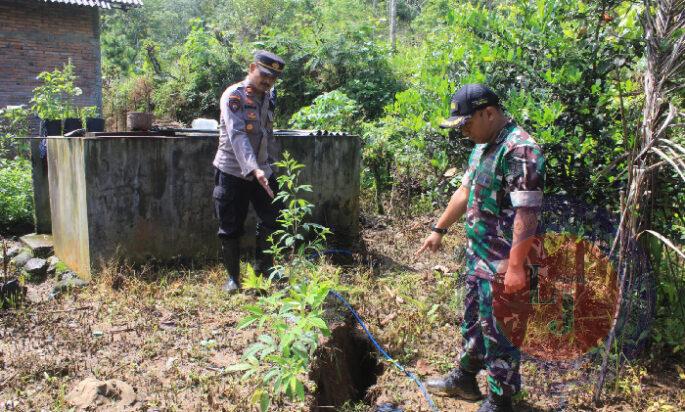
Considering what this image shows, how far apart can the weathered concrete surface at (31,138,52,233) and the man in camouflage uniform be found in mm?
5506

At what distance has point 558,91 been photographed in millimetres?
3715

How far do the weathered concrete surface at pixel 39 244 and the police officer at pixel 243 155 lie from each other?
8.40ft

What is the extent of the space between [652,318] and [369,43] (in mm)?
9342

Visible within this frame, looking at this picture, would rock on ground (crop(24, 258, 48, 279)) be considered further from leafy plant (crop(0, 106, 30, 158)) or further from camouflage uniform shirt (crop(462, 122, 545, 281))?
camouflage uniform shirt (crop(462, 122, 545, 281))

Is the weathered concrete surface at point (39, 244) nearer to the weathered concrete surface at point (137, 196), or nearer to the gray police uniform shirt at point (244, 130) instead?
the weathered concrete surface at point (137, 196)

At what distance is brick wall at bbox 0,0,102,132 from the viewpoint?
13.2 metres

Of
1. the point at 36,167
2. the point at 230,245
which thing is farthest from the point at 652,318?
the point at 36,167

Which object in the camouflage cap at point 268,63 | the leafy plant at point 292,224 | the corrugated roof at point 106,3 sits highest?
the corrugated roof at point 106,3

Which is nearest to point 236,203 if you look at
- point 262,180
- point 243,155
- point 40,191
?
point 243,155

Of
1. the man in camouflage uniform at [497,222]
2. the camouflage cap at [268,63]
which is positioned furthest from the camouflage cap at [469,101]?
the camouflage cap at [268,63]

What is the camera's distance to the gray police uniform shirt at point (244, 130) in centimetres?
411

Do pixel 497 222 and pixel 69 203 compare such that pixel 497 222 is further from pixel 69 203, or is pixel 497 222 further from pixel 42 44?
pixel 42 44

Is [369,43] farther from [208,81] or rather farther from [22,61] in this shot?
[22,61]

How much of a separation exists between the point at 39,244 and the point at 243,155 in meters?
3.29
